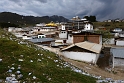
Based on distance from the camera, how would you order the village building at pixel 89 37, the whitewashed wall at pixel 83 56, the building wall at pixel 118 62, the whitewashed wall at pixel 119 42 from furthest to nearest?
the whitewashed wall at pixel 119 42, the village building at pixel 89 37, the whitewashed wall at pixel 83 56, the building wall at pixel 118 62

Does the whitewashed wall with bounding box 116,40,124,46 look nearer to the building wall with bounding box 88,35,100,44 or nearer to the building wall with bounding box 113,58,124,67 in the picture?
the building wall with bounding box 88,35,100,44

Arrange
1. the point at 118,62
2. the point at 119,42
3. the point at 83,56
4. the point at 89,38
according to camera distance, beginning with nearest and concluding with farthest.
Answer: the point at 118,62
the point at 83,56
the point at 89,38
the point at 119,42

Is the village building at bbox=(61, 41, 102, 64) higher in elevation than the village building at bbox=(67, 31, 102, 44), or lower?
lower

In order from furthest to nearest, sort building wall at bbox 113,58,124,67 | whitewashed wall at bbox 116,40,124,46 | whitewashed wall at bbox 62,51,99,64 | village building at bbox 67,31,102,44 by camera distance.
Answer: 1. whitewashed wall at bbox 116,40,124,46
2. village building at bbox 67,31,102,44
3. whitewashed wall at bbox 62,51,99,64
4. building wall at bbox 113,58,124,67

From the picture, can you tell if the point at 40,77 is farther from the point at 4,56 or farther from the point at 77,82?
the point at 4,56

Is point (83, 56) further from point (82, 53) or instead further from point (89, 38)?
point (89, 38)

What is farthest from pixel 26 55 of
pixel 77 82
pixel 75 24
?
pixel 75 24

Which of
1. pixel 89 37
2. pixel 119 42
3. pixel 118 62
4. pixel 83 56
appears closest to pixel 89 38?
pixel 89 37

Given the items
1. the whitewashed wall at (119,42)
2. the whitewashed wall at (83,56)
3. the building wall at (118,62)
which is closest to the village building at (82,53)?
the whitewashed wall at (83,56)

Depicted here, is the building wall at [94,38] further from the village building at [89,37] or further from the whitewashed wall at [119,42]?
the whitewashed wall at [119,42]

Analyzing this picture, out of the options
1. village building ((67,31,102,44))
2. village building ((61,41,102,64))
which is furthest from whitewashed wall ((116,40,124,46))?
village building ((61,41,102,64))

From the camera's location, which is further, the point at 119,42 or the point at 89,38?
the point at 119,42

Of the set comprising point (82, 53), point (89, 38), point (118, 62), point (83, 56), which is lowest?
point (118, 62)

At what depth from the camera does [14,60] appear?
1097 centimetres
